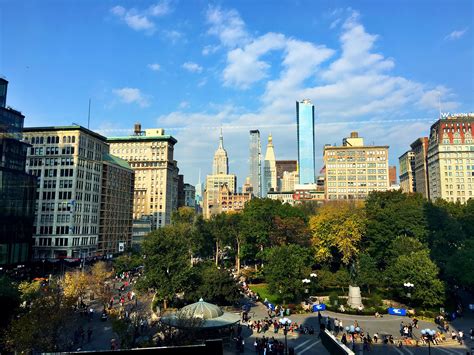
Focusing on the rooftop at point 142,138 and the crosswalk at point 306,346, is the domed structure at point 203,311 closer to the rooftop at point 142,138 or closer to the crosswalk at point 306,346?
the crosswalk at point 306,346

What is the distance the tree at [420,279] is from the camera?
154 feet

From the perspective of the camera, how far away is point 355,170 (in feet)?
533

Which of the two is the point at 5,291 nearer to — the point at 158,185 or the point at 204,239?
the point at 204,239

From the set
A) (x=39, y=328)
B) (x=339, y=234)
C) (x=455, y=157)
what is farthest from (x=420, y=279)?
(x=455, y=157)

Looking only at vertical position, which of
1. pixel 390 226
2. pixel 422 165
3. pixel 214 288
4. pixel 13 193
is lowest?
pixel 214 288

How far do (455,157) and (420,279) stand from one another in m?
113

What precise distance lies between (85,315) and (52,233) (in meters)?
42.6

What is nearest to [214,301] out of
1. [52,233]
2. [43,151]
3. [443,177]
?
[52,233]

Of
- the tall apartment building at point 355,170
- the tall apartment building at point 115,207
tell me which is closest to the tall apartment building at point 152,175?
the tall apartment building at point 115,207

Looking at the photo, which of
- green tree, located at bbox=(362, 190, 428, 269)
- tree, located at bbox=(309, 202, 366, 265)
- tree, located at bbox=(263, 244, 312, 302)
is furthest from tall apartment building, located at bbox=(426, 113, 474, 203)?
tree, located at bbox=(263, 244, 312, 302)

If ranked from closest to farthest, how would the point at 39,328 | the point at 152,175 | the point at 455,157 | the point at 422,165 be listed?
1. the point at 39,328
2. the point at 455,157
3. the point at 152,175
4. the point at 422,165

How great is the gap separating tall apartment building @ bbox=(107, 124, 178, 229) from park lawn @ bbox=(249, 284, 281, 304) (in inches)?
3170

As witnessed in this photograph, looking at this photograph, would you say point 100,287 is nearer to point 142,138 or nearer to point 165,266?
point 165,266

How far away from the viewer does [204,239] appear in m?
90.5
